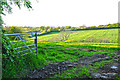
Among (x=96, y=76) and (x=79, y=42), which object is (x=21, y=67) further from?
(x=79, y=42)

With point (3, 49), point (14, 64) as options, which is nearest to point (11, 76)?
point (14, 64)

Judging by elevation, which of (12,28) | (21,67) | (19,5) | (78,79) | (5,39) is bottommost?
(78,79)

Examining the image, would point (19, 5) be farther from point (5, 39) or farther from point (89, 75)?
point (89, 75)

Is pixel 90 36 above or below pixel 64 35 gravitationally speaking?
below

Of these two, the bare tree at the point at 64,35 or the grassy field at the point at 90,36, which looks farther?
the bare tree at the point at 64,35

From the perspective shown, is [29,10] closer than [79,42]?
Yes

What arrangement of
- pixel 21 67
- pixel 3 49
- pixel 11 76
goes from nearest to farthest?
pixel 11 76, pixel 3 49, pixel 21 67

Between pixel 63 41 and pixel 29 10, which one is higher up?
pixel 29 10

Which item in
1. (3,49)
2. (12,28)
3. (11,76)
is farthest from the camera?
(12,28)

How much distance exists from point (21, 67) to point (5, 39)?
1402 millimetres

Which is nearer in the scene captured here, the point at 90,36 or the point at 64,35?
the point at 90,36

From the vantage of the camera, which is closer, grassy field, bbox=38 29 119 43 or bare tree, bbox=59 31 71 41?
grassy field, bbox=38 29 119 43

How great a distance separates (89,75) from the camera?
207 inches

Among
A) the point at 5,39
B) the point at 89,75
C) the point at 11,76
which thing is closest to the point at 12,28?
the point at 5,39
